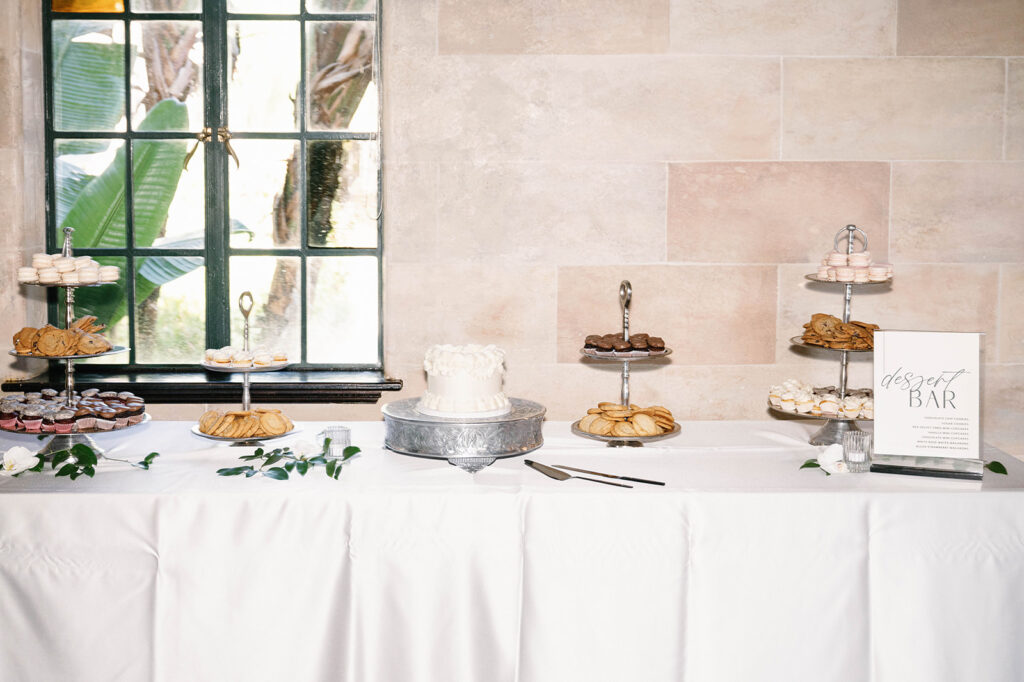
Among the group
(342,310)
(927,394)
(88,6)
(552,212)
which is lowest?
(927,394)

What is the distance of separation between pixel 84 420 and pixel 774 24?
259cm

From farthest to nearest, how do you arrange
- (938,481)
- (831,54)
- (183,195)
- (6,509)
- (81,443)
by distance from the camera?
(183,195) < (831,54) < (81,443) < (938,481) < (6,509)

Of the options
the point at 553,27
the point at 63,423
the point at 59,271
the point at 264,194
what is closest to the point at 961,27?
the point at 553,27

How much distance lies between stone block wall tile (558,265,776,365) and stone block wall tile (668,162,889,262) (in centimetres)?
7

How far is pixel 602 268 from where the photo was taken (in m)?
3.16

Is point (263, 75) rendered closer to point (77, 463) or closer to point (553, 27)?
point (553, 27)

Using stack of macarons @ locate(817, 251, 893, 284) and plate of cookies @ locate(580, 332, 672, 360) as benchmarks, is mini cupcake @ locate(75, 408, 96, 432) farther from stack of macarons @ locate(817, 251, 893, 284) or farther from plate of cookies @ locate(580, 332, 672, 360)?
stack of macarons @ locate(817, 251, 893, 284)

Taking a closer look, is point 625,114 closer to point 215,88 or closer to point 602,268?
point 602,268

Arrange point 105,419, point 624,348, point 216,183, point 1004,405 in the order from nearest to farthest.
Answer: point 105,419
point 624,348
point 1004,405
point 216,183

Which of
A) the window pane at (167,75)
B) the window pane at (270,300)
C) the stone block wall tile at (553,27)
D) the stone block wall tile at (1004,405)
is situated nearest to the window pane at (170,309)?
the window pane at (270,300)

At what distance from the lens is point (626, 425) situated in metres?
2.26

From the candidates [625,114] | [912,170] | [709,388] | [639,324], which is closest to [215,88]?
[625,114]

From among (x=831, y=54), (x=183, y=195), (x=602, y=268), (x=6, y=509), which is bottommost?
(x=6, y=509)

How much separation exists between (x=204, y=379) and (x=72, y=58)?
133cm
